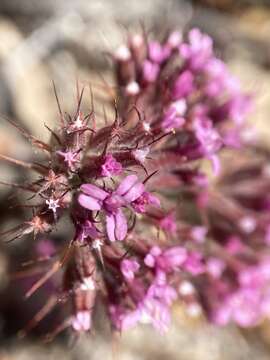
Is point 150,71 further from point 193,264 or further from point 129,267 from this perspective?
point 129,267

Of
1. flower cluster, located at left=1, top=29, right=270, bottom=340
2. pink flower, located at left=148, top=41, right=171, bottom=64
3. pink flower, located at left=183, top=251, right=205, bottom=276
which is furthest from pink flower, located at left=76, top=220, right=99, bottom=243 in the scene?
pink flower, located at left=148, top=41, right=171, bottom=64

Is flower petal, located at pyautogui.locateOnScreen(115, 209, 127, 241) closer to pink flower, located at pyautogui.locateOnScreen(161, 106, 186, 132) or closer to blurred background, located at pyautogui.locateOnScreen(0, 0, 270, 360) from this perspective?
pink flower, located at pyautogui.locateOnScreen(161, 106, 186, 132)

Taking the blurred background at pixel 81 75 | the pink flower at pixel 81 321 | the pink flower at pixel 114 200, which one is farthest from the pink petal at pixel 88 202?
the blurred background at pixel 81 75

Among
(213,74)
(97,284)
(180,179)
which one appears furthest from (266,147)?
(97,284)

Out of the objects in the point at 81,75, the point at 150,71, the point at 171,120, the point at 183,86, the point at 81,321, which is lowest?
the point at 81,321

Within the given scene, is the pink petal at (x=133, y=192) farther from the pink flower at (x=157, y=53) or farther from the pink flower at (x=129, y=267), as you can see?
the pink flower at (x=157, y=53)

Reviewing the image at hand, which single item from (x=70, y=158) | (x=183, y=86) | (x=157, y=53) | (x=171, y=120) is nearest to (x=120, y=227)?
(x=70, y=158)
